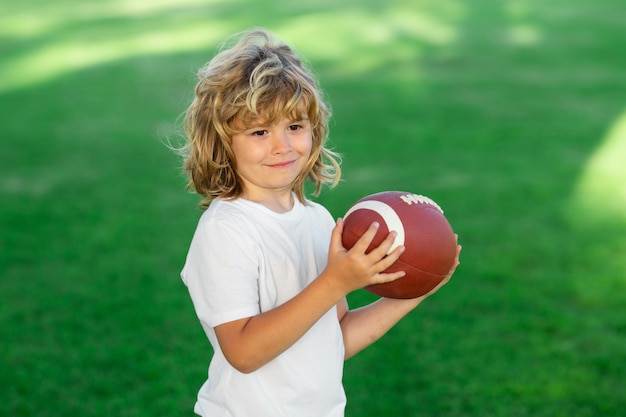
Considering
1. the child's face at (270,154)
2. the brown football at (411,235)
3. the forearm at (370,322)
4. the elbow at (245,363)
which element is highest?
the child's face at (270,154)

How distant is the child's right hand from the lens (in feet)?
7.36

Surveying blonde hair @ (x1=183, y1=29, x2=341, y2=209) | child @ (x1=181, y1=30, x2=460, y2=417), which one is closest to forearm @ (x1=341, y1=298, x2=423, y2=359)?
child @ (x1=181, y1=30, x2=460, y2=417)

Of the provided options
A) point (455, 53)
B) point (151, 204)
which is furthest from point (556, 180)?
point (455, 53)

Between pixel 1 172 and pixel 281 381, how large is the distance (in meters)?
6.70

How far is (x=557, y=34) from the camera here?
16.0 m

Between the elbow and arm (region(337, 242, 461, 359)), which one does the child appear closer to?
the elbow

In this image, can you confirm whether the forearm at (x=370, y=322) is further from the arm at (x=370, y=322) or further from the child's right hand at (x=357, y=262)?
the child's right hand at (x=357, y=262)

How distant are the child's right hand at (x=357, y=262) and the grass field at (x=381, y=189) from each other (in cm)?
188

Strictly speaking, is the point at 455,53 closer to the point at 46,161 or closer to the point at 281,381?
the point at 46,161

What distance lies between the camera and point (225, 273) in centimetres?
238

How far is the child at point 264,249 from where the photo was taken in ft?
7.63

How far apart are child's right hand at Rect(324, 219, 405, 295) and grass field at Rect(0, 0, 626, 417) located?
1885 millimetres

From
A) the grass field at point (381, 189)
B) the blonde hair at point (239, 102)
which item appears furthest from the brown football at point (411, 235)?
the grass field at point (381, 189)

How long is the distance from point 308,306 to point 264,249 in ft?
0.78
